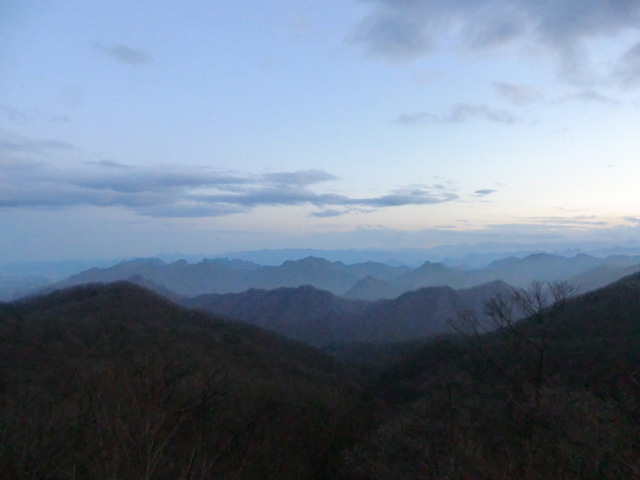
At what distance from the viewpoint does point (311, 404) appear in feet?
83.6

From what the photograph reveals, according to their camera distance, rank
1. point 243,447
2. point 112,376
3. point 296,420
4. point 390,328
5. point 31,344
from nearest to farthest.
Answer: point 112,376
point 243,447
point 296,420
point 31,344
point 390,328

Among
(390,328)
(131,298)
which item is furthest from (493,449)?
(390,328)

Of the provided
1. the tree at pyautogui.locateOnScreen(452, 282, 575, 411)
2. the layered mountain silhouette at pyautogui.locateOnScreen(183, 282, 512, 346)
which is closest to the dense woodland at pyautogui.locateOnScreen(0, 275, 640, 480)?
the tree at pyautogui.locateOnScreen(452, 282, 575, 411)

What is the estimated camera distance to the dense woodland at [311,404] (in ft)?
33.6

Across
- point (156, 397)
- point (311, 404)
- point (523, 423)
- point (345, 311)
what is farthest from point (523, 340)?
point (345, 311)

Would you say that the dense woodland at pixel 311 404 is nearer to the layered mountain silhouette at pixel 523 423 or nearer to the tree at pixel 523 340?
the layered mountain silhouette at pixel 523 423

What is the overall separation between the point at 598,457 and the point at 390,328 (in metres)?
96.8

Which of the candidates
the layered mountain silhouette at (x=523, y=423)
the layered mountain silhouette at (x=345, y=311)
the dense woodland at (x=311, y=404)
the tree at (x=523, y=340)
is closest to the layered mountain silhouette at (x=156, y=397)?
the dense woodland at (x=311, y=404)

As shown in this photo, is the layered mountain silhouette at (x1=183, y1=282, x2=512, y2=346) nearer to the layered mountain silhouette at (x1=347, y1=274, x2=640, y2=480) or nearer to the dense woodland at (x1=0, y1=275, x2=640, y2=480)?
the dense woodland at (x1=0, y1=275, x2=640, y2=480)

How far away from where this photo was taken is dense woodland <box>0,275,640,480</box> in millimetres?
10234

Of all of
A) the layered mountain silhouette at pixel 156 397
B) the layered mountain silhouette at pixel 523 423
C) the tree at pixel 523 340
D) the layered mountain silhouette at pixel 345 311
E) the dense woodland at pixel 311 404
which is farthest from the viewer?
the layered mountain silhouette at pixel 345 311

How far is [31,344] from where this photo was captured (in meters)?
35.5

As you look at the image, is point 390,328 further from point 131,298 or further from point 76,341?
point 76,341

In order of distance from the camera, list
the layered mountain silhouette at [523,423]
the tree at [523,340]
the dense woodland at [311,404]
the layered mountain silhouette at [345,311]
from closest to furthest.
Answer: the dense woodland at [311,404], the layered mountain silhouette at [523,423], the tree at [523,340], the layered mountain silhouette at [345,311]
